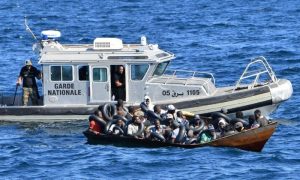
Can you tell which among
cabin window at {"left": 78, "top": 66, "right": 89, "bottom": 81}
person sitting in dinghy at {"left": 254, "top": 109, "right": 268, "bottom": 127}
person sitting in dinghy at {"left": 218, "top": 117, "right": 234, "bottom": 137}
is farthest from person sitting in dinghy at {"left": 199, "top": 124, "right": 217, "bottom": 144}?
cabin window at {"left": 78, "top": 66, "right": 89, "bottom": 81}

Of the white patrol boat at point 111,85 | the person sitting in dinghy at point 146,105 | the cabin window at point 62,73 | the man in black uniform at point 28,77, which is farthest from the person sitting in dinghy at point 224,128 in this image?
the man in black uniform at point 28,77

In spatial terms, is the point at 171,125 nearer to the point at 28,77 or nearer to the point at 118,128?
the point at 118,128

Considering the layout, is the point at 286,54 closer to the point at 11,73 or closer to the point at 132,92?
the point at 11,73

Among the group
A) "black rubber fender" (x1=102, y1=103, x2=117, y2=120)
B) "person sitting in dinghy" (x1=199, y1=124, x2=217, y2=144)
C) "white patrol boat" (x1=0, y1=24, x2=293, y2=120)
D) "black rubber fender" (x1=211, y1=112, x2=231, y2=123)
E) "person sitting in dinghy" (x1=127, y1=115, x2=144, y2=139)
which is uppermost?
"white patrol boat" (x1=0, y1=24, x2=293, y2=120)

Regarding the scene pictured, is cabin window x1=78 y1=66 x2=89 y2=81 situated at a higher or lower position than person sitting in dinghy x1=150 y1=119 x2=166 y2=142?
higher

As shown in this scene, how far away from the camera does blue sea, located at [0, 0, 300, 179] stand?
35469 mm

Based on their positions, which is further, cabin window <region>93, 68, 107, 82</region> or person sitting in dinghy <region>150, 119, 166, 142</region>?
cabin window <region>93, 68, 107, 82</region>

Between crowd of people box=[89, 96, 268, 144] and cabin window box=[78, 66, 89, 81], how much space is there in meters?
3.11

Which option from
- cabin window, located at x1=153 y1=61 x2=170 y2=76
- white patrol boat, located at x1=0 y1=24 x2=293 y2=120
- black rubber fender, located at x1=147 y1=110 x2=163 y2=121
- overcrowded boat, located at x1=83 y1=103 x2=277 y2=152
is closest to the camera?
overcrowded boat, located at x1=83 y1=103 x2=277 y2=152

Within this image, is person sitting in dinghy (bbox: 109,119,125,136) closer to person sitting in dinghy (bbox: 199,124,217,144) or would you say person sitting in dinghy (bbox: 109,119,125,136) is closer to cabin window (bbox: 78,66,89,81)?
person sitting in dinghy (bbox: 199,124,217,144)

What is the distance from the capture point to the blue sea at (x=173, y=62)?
3547 centimetres

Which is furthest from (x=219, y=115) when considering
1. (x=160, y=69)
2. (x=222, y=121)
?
(x=160, y=69)

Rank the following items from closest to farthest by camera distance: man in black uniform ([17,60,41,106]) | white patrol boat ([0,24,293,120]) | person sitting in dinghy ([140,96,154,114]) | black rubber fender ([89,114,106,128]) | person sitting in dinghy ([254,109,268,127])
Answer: person sitting in dinghy ([254,109,268,127]) → black rubber fender ([89,114,106,128]) → person sitting in dinghy ([140,96,154,114]) → white patrol boat ([0,24,293,120]) → man in black uniform ([17,60,41,106])

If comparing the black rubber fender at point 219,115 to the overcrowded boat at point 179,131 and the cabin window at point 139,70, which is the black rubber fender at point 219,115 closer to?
the overcrowded boat at point 179,131
